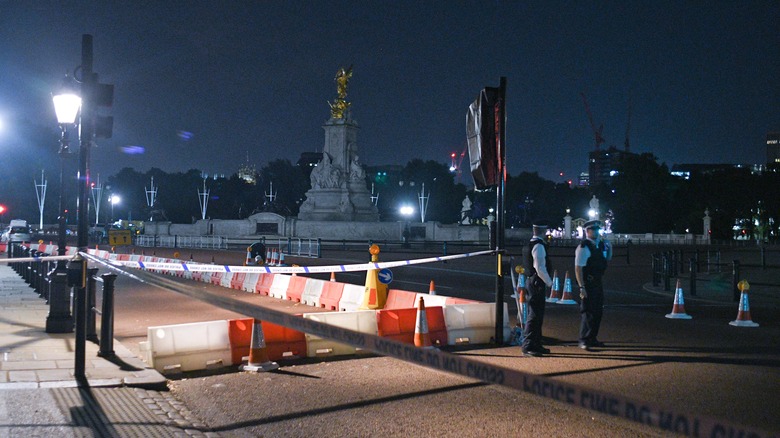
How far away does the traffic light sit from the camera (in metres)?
9.02

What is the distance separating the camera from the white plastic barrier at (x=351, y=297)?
51.0 feet

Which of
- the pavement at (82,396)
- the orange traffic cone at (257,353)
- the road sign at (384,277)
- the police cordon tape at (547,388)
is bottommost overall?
the pavement at (82,396)

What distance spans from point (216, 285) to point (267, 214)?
50.6 meters

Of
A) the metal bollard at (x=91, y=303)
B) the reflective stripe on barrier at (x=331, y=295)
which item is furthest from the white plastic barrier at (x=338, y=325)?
the reflective stripe on barrier at (x=331, y=295)

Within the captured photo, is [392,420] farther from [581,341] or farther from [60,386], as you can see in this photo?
[581,341]

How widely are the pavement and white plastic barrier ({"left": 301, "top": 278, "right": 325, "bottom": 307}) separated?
6958 millimetres

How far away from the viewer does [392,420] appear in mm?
6727

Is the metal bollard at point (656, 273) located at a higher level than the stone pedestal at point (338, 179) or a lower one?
lower

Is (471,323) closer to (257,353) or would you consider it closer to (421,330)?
(421,330)

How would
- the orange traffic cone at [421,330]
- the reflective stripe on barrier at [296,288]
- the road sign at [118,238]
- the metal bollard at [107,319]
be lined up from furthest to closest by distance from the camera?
the road sign at [118,238], the reflective stripe on barrier at [296,288], the orange traffic cone at [421,330], the metal bollard at [107,319]

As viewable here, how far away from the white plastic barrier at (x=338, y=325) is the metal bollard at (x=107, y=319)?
8.06 ft

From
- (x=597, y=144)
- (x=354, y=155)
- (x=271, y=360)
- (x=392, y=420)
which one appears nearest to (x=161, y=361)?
(x=271, y=360)

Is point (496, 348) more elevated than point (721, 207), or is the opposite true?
point (721, 207)

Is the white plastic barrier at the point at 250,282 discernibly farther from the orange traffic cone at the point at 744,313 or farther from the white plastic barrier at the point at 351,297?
the orange traffic cone at the point at 744,313
